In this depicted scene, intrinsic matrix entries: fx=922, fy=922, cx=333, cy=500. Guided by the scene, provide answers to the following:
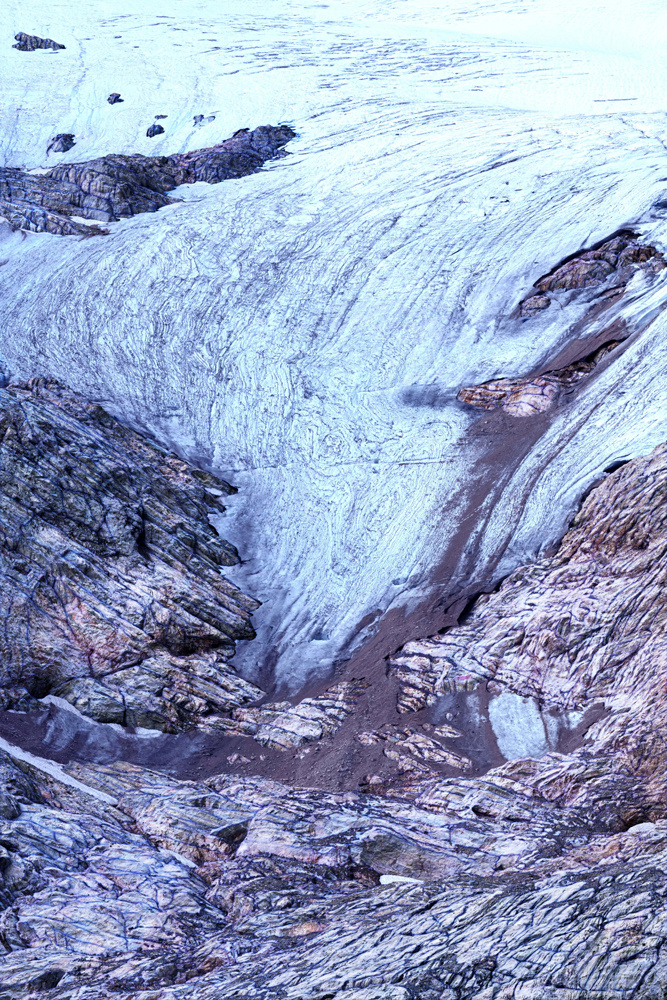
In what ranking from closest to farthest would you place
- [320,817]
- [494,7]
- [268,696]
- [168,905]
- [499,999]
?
[499,999] → [168,905] → [320,817] → [268,696] → [494,7]

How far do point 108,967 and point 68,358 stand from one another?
20.6 metres

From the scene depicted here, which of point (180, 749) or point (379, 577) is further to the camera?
point (379, 577)

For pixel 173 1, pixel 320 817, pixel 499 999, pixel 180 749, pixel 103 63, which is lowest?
pixel 180 749

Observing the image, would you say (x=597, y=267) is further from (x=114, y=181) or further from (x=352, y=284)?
(x=114, y=181)

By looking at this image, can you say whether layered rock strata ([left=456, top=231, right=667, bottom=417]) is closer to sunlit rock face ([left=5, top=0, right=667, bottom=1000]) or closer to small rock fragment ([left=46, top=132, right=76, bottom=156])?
sunlit rock face ([left=5, top=0, right=667, bottom=1000])

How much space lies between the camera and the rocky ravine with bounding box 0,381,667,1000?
9680 millimetres

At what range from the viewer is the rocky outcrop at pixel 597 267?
26.3 m

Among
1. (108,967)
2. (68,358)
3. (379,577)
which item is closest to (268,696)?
(379,577)

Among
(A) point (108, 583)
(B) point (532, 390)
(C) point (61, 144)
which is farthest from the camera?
(C) point (61, 144)

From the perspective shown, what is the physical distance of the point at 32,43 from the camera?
44.0 m

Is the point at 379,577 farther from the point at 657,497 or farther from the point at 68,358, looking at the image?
the point at 68,358

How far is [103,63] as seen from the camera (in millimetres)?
42594

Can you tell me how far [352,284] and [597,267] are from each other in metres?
7.60

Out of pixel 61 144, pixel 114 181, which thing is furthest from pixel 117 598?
pixel 61 144
